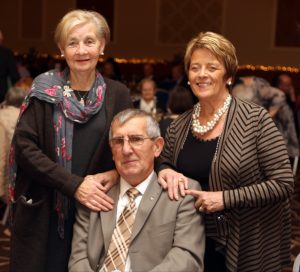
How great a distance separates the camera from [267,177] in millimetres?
2092

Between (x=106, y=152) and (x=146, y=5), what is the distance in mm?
9283

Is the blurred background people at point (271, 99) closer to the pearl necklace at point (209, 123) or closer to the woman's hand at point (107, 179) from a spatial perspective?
the pearl necklace at point (209, 123)

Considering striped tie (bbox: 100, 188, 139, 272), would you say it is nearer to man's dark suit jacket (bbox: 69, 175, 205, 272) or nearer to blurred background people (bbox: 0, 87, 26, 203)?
man's dark suit jacket (bbox: 69, 175, 205, 272)

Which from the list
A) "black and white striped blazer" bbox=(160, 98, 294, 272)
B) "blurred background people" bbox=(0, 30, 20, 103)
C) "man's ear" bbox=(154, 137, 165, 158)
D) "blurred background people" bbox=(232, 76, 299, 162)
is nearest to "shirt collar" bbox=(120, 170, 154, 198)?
"man's ear" bbox=(154, 137, 165, 158)

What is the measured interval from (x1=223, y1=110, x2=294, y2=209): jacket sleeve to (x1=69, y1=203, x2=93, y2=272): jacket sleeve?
0.56 metres

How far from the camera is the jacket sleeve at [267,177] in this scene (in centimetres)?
203

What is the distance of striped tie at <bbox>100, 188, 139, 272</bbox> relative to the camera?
210cm

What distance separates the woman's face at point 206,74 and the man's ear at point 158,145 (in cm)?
24

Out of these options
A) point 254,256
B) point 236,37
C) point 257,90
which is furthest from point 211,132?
point 236,37

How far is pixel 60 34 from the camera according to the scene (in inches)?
83.4

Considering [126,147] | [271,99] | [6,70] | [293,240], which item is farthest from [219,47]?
[6,70]

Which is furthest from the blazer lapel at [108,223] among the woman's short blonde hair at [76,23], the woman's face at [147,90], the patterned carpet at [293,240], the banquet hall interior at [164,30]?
the banquet hall interior at [164,30]

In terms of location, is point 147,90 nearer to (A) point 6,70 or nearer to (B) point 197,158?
(A) point 6,70

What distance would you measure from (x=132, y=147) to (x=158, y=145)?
13cm
